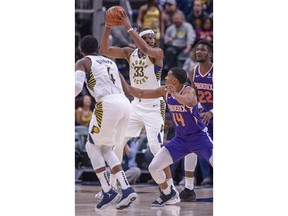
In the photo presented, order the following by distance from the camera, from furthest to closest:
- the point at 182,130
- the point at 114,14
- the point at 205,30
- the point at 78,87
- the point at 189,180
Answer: the point at 205,30 < the point at 189,180 < the point at 114,14 < the point at 182,130 < the point at 78,87

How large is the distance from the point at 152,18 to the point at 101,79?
645cm

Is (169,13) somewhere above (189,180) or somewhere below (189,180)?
above

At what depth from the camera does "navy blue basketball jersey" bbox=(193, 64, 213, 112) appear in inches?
407

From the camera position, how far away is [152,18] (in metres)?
15.3

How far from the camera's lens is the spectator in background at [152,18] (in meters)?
15.3

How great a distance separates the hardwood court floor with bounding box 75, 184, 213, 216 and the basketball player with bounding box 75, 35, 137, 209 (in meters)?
0.16

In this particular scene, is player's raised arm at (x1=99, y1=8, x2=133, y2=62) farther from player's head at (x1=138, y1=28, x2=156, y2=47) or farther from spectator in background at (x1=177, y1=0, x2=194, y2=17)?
spectator in background at (x1=177, y1=0, x2=194, y2=17)

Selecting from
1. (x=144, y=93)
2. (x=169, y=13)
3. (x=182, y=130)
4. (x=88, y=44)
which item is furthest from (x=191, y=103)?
(x=169, y=13)

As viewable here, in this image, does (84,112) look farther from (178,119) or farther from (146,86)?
(178,119)

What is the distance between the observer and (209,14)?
1522 cm

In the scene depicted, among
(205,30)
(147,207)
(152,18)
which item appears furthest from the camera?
(152,18)
